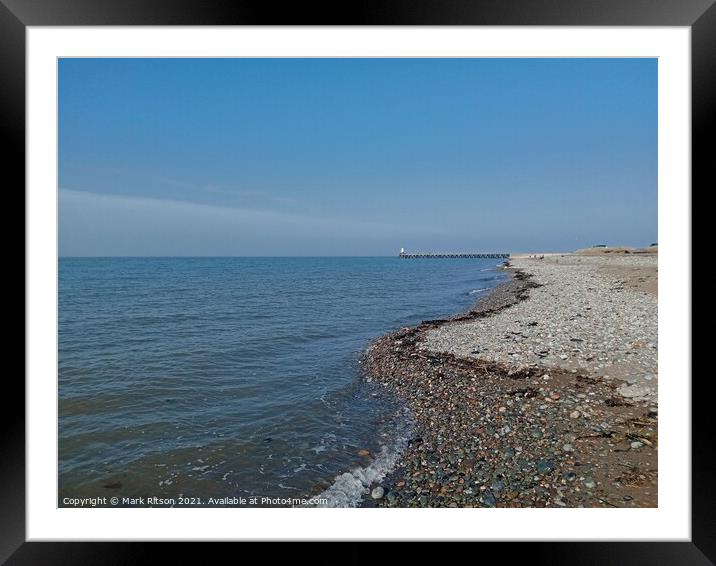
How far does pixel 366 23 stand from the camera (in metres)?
2.46

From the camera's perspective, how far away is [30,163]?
8.66 feet

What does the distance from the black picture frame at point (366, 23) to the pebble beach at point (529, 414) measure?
0.61 meters

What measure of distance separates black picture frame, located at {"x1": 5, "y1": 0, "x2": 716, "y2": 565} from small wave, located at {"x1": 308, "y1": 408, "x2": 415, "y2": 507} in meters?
1.05

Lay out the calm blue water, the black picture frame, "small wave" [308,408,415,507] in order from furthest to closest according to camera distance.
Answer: the calm blue water < "small wave" [308,408,415,507] < the black picture frame

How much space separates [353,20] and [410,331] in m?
8.61

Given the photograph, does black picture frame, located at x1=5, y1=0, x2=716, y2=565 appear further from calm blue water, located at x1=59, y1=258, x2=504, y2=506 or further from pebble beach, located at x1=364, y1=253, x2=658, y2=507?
calm blue water, located at x1=59, y1=258, x2=504, y2=506

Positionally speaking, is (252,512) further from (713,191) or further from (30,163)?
(713,191)

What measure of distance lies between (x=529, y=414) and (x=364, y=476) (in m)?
2.15

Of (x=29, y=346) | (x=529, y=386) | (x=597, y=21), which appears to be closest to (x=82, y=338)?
(x=29, y=346)

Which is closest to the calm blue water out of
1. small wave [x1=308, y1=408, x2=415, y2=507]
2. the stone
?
small wave [x1=308, y1=408, x2=415, y2=507]

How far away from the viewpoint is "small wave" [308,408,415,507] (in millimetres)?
3603

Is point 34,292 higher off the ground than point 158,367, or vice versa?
point 34,292

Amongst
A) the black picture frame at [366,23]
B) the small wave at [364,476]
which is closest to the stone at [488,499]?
the black picture frame at [366,23]

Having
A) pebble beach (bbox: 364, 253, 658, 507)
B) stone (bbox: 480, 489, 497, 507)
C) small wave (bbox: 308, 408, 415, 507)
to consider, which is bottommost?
small wave (bbox: 308, 408, 415, 507)
